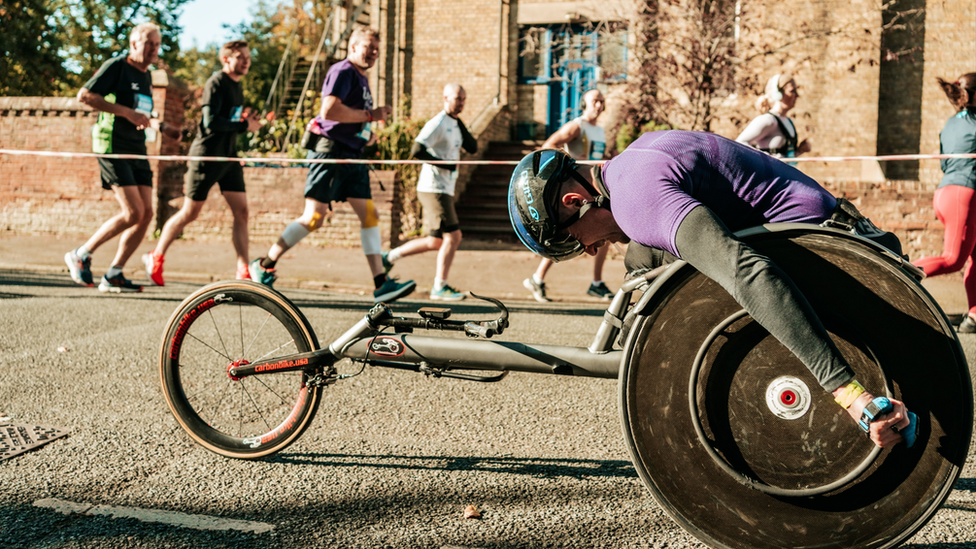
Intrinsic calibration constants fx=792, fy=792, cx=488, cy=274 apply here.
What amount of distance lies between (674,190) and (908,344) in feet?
2.39

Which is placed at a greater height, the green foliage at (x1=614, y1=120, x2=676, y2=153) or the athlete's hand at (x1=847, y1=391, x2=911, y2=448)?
the green foliage at (x1=614, y1=120, x2=676, y2=153)

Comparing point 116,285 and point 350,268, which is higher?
point 116,285

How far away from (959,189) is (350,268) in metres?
6.71

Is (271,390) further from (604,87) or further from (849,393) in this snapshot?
(604,87)

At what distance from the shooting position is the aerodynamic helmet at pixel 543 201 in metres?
2.54

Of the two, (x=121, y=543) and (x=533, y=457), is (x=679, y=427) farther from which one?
(x=121, y=543)

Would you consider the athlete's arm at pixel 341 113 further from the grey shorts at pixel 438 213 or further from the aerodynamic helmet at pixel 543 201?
the aerodynamic helmet at pixel 543 201

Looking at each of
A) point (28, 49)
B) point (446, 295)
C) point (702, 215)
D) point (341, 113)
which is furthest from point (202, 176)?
point (28, 49)

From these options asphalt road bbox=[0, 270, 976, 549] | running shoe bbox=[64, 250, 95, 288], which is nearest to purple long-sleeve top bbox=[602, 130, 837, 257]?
asphalt road bbox=[0, 270, 976, 549]

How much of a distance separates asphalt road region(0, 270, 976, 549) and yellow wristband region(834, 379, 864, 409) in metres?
0.76

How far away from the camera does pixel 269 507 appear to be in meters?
2.72

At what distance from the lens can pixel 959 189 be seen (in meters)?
5.97

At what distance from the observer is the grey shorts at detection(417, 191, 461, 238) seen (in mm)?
7543

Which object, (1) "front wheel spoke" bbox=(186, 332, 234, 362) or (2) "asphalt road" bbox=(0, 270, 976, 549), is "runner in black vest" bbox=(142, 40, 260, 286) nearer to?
(2) "asphalt road" bbox=(0, 270, 976, 549)
